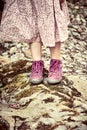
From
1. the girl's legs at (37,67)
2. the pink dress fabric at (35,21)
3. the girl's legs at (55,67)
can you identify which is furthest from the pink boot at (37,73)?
the pink dress fabric at (35,21)

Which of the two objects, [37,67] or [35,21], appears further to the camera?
[37,67]

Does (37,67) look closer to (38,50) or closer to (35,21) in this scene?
(38,50)

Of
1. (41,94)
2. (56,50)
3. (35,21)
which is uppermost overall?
(35,21)

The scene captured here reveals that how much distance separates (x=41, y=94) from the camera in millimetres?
4047

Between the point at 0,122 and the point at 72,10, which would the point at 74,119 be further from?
the point at 72,10

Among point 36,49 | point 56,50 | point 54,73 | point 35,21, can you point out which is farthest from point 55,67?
point 35,21

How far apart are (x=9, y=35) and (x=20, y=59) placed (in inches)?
35.7

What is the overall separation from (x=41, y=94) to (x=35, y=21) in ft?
2.53

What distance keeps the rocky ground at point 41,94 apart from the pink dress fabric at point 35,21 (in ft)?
1.78

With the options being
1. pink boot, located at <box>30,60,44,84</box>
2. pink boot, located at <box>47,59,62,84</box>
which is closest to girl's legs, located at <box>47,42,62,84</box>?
pink boot, located at <box>47,59,62,84</box>

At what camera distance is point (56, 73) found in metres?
4.24

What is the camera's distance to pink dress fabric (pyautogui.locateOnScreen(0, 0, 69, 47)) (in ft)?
13.1

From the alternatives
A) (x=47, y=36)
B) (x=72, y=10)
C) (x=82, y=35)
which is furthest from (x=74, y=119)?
(x=72, y=10)

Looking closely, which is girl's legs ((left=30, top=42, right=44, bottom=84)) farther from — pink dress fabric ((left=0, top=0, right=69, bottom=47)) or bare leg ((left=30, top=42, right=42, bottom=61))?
pink dress fabric ((left=0, top=0, right=69, bottom=47))
